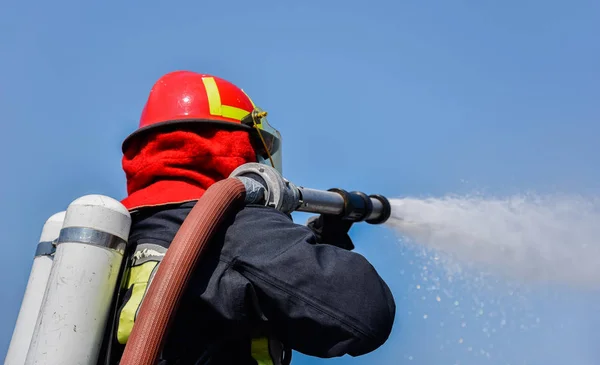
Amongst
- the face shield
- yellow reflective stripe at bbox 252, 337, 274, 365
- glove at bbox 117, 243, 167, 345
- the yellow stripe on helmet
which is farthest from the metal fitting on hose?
glove at bbox 117, 243, 167, 345

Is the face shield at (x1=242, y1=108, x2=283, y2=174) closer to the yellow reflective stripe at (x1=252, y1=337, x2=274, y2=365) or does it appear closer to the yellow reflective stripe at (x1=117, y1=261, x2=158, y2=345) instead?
the yellow reflective stripe at (x1=117, y1=261, x2=158, y2=345)

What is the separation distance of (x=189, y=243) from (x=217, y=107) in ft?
3.94

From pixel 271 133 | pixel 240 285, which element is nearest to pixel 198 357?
pixel 240 285

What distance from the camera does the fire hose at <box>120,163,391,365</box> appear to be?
8.24 feet

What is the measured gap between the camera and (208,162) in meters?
3.38

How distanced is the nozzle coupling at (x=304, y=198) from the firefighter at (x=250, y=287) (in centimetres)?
15

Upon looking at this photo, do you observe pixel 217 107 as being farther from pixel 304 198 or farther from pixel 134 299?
pixel 134 299

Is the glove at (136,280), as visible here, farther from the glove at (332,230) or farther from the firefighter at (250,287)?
the glove at (332,230)

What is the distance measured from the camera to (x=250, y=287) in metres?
2.77

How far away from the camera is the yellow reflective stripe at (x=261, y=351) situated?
299 centimetres

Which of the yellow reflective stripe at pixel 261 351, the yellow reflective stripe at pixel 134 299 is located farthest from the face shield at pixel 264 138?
the yellow reflective stripe at pixel 261 351

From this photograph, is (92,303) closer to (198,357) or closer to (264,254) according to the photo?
(198,357)

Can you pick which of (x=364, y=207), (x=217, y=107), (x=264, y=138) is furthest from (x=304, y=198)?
(x=364, y=207)

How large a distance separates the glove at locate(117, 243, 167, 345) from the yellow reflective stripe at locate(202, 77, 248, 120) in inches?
37.7
